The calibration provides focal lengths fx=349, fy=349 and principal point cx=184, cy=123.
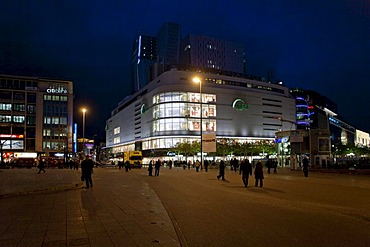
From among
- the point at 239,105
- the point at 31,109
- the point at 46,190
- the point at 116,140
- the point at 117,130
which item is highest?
the point at 239,105

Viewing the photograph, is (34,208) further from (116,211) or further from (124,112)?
(124,112)

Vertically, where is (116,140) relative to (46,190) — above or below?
above

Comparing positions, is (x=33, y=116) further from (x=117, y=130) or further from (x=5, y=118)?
(x=117, y=130)

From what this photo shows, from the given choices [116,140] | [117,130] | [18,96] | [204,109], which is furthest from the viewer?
[116,140]

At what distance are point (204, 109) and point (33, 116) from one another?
2149 inches

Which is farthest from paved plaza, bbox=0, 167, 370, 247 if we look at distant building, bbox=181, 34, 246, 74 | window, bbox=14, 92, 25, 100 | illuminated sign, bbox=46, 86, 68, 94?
distant building, bbox=181, 34, 246, 74

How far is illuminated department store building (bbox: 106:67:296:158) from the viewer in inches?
4508

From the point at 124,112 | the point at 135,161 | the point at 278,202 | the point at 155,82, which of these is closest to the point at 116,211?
the point at 278,202

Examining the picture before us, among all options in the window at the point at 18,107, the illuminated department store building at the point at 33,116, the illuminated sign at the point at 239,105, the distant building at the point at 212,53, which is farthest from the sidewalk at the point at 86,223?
the distant building at the point at 212,53

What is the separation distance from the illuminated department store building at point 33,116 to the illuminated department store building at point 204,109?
93.0 feet

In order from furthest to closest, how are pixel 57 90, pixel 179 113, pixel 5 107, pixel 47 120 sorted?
pixel 179 113 → pixel 57 90 → pixel 47 120 → pixel 5 107

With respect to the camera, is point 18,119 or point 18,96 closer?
point 18,119

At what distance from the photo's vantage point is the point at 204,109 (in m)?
118

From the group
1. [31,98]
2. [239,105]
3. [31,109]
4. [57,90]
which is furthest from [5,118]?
[239,105]
